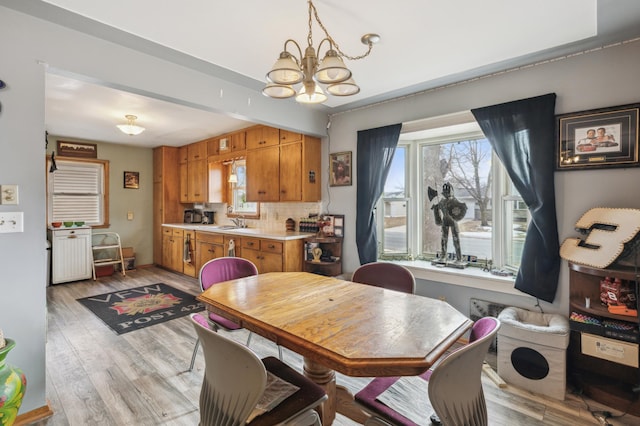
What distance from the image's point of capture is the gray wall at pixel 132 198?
Answer: 5.95 metres

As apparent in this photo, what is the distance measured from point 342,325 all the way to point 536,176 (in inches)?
83.6

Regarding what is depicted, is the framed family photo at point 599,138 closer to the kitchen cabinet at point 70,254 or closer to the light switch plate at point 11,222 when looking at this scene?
the light switch plate at point 11,222

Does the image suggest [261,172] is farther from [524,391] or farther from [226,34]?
[524,391]

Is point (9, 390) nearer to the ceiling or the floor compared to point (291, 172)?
nearer to the floor

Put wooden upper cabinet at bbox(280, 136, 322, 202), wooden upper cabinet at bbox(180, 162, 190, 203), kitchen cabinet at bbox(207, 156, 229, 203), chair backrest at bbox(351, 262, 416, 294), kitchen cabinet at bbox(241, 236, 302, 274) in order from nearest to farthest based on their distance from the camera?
chair backrest at bbox(351, 262, 416, 294), kitchen cabinet at bbox(241, 236, 302, 274), wooden upper cabinet at bbox(280, 136, 322, 202), kitchen cabinet at bbox(207, 156, 229, 203), wooden upper cabinet at bbox(180, 162, 190, 203)

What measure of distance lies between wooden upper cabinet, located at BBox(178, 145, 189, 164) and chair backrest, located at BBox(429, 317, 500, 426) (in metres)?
6.05

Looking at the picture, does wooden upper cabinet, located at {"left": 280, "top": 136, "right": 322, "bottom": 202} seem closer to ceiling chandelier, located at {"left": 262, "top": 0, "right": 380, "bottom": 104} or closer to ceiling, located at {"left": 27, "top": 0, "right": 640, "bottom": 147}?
ceiling, located at {"left": 27, "top": 0, "right": 640, "bottom": 147}

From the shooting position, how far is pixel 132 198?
244 inches

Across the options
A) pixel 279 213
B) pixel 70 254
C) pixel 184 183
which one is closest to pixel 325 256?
pixel 279 213

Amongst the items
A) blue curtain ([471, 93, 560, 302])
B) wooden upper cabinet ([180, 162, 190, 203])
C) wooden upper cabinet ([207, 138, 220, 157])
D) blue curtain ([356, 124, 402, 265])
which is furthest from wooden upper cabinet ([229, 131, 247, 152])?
blue curtain ([471, 93, 560, 302])

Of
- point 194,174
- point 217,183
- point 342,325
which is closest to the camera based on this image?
point 342,325

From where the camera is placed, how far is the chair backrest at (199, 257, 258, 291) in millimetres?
2482

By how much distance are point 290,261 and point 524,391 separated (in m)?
2.54

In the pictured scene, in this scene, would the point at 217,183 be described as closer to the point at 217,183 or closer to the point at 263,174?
the point at 217,183
